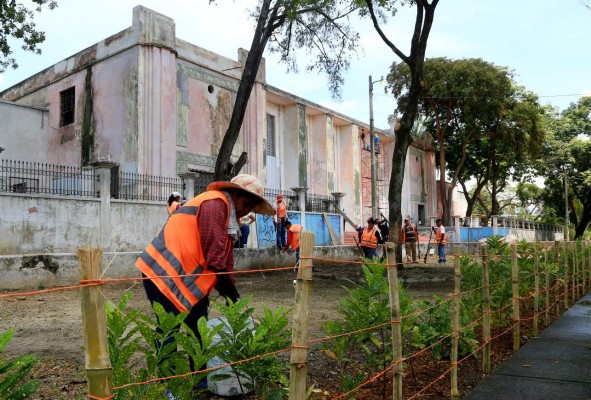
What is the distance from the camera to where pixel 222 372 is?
137 inches

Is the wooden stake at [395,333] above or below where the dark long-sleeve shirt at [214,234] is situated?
below

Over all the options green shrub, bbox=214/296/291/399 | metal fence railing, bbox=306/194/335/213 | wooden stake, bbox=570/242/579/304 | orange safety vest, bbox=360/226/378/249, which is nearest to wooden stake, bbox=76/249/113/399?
green shrub, bbox=214/296/291/399

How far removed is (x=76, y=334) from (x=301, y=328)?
451 cm

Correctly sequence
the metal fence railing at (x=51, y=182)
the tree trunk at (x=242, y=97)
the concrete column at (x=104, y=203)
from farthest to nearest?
the tree trunk at (x=242, y=97) → the concrete column at (x=104, y=203) → the metal fence railing at (x=51, y=182)

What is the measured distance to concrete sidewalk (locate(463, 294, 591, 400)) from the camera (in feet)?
13.8

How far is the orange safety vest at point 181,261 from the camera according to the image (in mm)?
3264

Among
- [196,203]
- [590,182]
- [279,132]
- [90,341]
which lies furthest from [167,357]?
[590,182]

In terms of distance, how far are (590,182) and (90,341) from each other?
37493 millimetres

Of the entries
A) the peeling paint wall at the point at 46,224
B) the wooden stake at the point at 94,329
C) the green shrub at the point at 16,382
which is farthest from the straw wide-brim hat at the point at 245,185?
the peeling paint wall at the point at 46,224

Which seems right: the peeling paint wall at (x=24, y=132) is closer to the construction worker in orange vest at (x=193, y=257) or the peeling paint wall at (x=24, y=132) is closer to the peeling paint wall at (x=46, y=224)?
the peeling paint wall at (x=46, y=224)

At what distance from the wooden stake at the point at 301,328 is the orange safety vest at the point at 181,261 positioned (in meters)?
0.87

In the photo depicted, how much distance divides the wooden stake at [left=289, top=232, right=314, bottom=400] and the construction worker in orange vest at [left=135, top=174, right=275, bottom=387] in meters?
Answer: 0.80

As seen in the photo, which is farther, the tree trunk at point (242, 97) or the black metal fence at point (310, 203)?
the black metal fence at point (310, 203)

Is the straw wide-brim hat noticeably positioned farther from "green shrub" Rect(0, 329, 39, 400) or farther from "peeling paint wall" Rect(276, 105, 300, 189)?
"peeling paint wall" Rect(276, 105, 300, 189)
